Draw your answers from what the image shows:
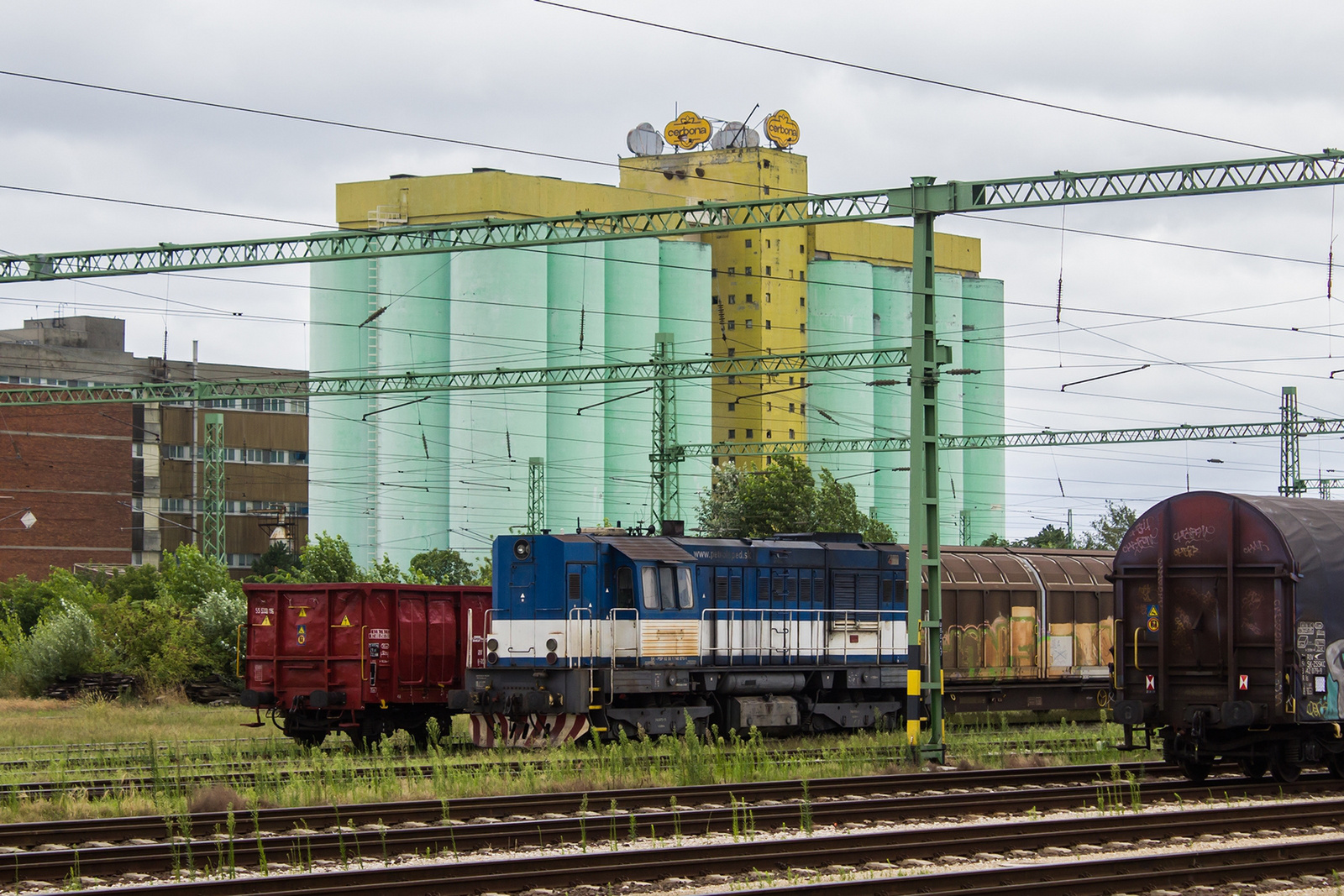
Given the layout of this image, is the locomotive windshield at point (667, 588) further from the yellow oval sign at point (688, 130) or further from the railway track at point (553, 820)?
the yellow oval sign at point (688, 130)

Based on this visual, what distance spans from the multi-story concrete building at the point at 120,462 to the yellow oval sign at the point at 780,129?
38963mm

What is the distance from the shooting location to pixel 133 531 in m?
89.8

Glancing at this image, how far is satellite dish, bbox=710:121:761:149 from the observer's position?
110m

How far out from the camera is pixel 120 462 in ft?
292

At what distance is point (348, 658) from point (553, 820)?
10.2 metres

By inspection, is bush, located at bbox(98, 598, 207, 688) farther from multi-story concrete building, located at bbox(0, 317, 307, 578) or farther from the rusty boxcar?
multi-story concrete building, located at bbox(0, 317, 307, 578)

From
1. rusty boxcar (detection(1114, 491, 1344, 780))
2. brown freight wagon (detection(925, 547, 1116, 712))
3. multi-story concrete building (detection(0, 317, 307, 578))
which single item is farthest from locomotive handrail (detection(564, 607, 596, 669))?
multi-story concrete building (detection(0, 317, 307, 578))

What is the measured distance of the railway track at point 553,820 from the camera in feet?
44.0

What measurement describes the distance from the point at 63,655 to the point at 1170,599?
2970 centimetres

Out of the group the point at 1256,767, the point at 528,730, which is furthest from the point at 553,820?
the point at 1256,767

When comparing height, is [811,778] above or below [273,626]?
below

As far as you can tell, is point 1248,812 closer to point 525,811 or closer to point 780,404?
point 525,811

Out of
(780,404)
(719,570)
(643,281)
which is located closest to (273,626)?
(719,570)

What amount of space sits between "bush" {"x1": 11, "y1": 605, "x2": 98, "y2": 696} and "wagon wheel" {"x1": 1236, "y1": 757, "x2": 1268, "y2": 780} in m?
29.5
